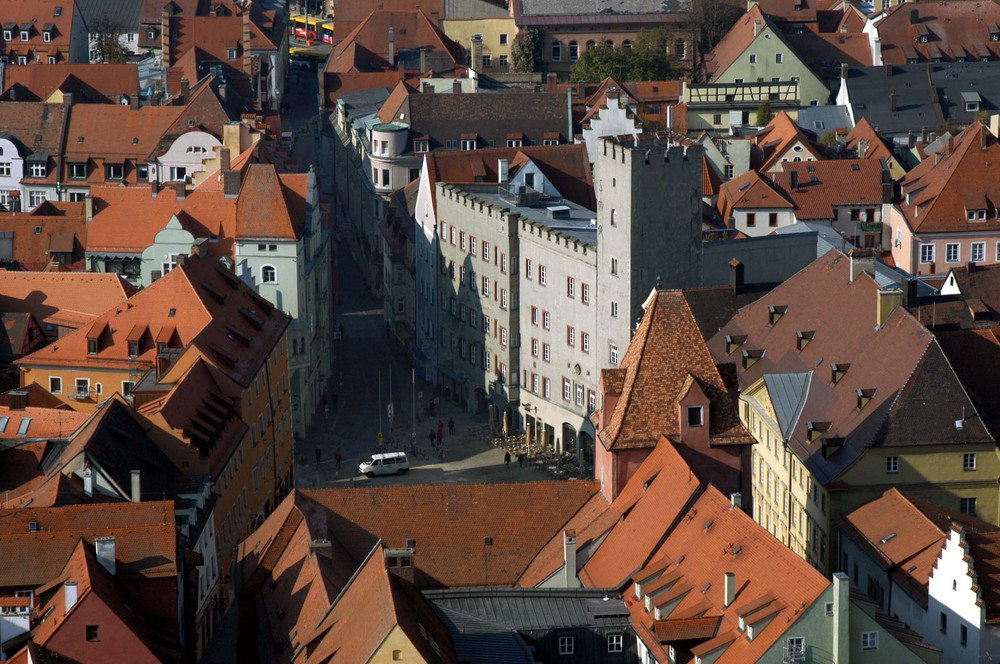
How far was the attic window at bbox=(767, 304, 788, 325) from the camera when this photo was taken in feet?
407

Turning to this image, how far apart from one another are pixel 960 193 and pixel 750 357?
154 feet

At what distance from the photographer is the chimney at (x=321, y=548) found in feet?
317

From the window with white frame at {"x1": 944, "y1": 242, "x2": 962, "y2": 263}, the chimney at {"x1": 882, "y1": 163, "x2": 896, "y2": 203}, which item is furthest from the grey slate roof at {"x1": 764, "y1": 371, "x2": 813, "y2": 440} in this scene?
the chimney at {"x1": 882, "y1": 163, "x2": 896, "y2": 203}

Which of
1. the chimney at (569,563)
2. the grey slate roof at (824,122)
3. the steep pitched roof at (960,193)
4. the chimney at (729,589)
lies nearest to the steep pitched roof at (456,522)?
the chimney at (569,563)

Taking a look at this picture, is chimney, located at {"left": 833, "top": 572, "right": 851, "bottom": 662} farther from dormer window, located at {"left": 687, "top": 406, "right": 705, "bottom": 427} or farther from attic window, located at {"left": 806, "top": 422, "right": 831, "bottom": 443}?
attic window, located at {"left": 806, "top": 422, "right": 831, "bottom": 443}

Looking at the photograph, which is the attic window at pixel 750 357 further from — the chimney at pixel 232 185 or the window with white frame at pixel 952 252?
the window with white frame at pixel 952 252

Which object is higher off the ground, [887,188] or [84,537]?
[887,188]

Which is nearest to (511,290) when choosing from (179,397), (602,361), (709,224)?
(602,361)

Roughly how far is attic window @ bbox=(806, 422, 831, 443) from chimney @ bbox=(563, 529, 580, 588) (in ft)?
57.3

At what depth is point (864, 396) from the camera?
112000mm

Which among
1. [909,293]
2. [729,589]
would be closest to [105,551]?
[729,589]

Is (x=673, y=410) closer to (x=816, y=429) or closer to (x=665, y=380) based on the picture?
(x=665, y=380)

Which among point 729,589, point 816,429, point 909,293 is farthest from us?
point 909,293

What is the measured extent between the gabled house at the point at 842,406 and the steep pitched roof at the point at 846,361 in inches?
2.5
